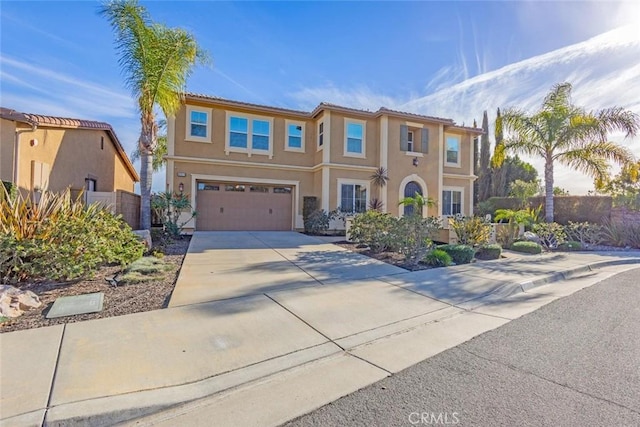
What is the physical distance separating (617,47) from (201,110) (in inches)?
655

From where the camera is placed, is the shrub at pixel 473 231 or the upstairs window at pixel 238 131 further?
the upstairs window at pixel 238 131

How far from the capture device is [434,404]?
2.68 m

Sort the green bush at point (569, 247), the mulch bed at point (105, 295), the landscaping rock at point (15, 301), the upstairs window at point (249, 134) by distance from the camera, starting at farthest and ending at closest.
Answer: the upstairs window at point (249, 134) → the green bush at point (569, 247) → the landscaping rock at point (15, 301) → the mulch bed at point (105, 295)

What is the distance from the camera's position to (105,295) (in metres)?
5.20

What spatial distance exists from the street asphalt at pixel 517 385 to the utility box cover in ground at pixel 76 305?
3781 millimetres

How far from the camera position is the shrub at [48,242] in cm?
518

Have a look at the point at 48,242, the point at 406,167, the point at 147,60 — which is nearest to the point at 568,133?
the point at 406,167

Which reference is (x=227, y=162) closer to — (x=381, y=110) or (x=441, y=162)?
(x=381, y=110)

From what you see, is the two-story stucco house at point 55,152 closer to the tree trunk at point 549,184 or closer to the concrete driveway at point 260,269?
the concrete driveway at point 260,269

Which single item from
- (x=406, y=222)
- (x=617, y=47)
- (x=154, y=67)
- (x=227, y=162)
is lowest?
(x=406, y=222)

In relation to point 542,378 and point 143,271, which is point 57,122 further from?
→ point 542,378

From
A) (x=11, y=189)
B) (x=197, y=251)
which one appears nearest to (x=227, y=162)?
(x=197, y=251)

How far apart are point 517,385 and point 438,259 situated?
5649 millimetres

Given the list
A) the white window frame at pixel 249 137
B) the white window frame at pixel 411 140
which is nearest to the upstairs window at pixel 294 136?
the white window frame at pixel 249 137
